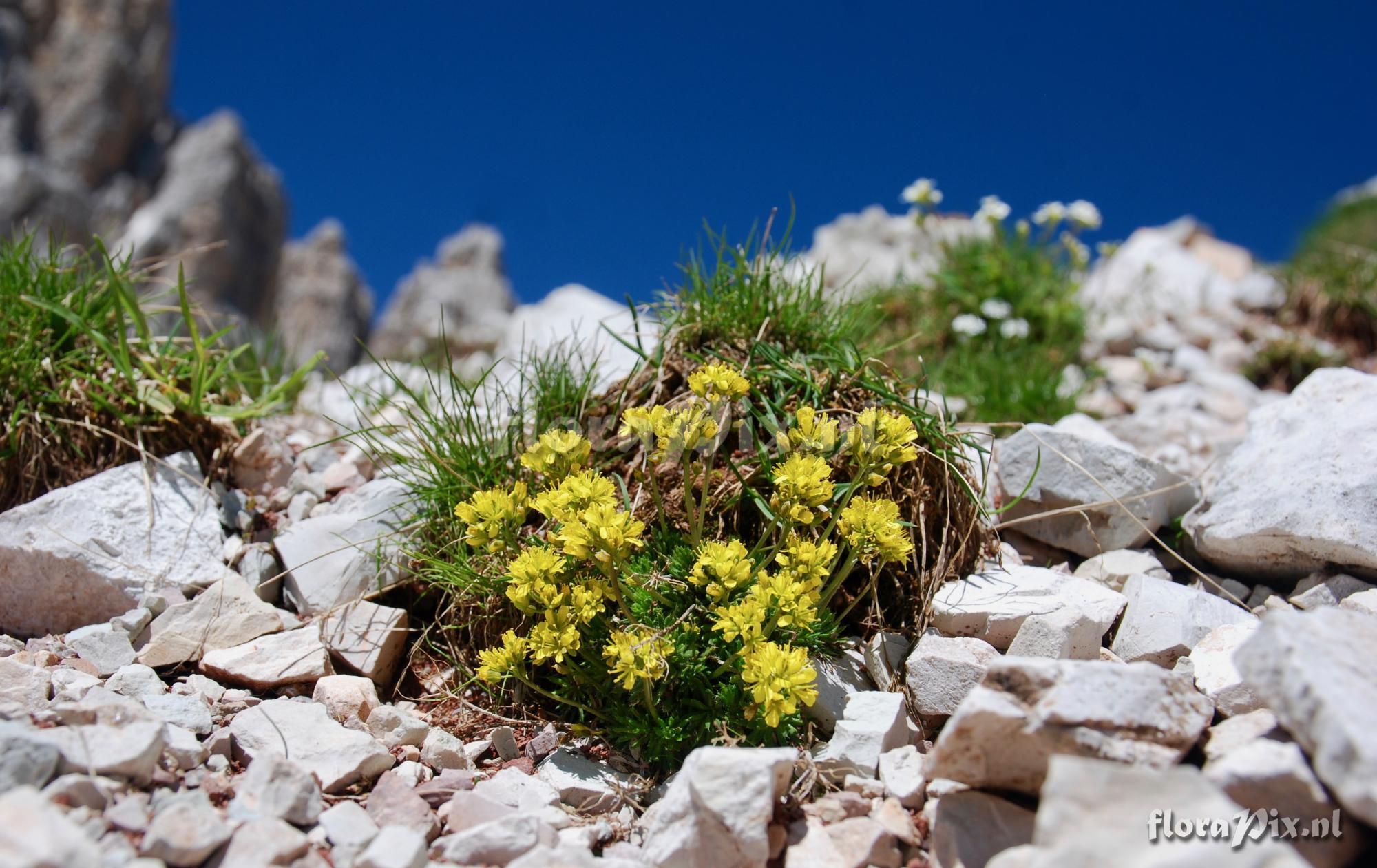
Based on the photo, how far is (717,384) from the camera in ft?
8.26

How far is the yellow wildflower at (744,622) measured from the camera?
7.13ft

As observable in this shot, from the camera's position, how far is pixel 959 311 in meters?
→ 6.35

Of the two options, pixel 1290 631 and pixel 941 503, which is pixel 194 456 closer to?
pixel 941 503

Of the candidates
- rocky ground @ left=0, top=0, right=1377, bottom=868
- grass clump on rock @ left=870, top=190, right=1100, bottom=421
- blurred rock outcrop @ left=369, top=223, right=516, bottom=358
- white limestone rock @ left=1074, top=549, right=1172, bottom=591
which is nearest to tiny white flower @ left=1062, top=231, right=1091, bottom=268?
grass clump on rock @ left=870, top=190, right=1100, bottom=421

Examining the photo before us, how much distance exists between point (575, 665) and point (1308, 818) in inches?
65.6

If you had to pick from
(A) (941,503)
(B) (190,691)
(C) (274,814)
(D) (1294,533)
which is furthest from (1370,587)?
(B) (190,691)

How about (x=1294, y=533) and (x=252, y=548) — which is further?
(x=252, y=548)

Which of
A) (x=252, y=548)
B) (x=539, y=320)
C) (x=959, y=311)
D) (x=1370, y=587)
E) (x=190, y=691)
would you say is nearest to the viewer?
(x=190, y=691)

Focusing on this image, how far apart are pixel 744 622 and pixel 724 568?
14 centimetres

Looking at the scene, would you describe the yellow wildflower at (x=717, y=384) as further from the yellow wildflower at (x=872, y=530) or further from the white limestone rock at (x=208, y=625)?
the white limestone rock at (x=208, y=625)

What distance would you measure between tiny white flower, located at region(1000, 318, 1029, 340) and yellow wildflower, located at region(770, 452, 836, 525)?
4.01 m

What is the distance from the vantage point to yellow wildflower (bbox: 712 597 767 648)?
2172 mm

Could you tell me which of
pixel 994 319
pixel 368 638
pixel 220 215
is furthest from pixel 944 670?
pixel 220 215

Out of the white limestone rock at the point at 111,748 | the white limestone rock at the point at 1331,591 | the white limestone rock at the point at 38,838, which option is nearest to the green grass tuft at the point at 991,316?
the white limestone rock at the point at 1331,591
